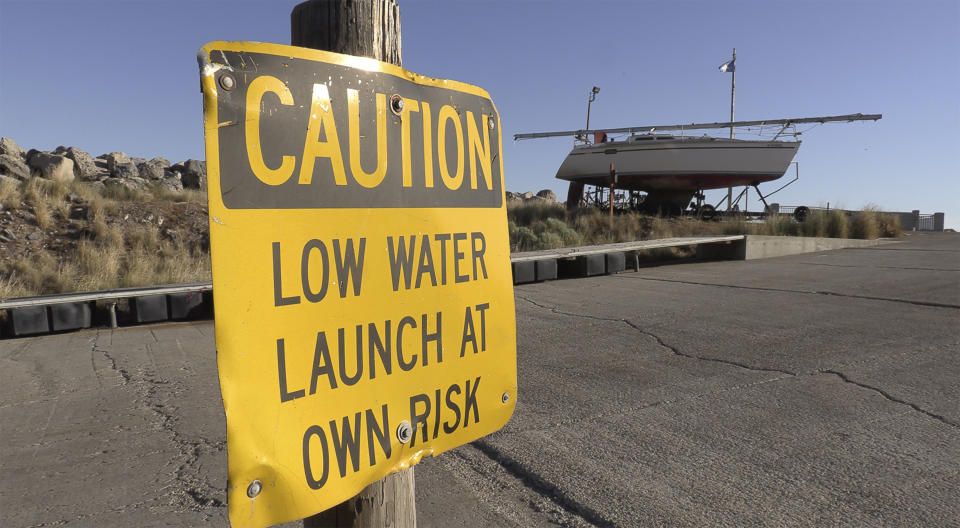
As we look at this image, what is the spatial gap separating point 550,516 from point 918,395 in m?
3.19

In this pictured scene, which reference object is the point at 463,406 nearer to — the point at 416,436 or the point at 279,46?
the point at 416,436

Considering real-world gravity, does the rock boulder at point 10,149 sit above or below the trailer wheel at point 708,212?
above

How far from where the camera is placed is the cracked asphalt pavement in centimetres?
287

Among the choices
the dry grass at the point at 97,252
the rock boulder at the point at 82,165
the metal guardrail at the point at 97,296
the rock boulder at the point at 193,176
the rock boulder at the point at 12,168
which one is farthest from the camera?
the rock boulder at the point at 193,176

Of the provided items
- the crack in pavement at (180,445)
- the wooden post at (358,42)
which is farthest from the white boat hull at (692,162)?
the wooden post at (358,42)

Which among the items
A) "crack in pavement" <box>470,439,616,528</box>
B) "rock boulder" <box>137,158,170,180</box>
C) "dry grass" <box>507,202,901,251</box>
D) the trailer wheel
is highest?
"rock boulder" <box>137,158,170,180</box>

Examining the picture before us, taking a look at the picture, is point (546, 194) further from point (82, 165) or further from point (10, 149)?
point (10, 149)

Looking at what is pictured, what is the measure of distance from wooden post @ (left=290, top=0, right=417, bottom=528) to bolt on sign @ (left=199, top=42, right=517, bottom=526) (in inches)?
4.5

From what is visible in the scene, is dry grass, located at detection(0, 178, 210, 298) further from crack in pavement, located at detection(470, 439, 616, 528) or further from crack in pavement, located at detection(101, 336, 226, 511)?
crack in pavement, located at detection(470, 439, 616, 528)

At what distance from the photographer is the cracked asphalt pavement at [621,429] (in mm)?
2867

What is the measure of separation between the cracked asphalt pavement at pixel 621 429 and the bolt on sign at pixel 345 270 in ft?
5.08

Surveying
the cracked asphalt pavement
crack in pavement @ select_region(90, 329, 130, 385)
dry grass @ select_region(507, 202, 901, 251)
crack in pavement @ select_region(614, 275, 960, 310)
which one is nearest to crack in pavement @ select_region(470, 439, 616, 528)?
the cracked asphalt pavement

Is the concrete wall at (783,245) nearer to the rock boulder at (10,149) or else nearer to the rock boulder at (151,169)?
the rock boulder at (151,169)

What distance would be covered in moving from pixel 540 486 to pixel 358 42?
7.85 feet
